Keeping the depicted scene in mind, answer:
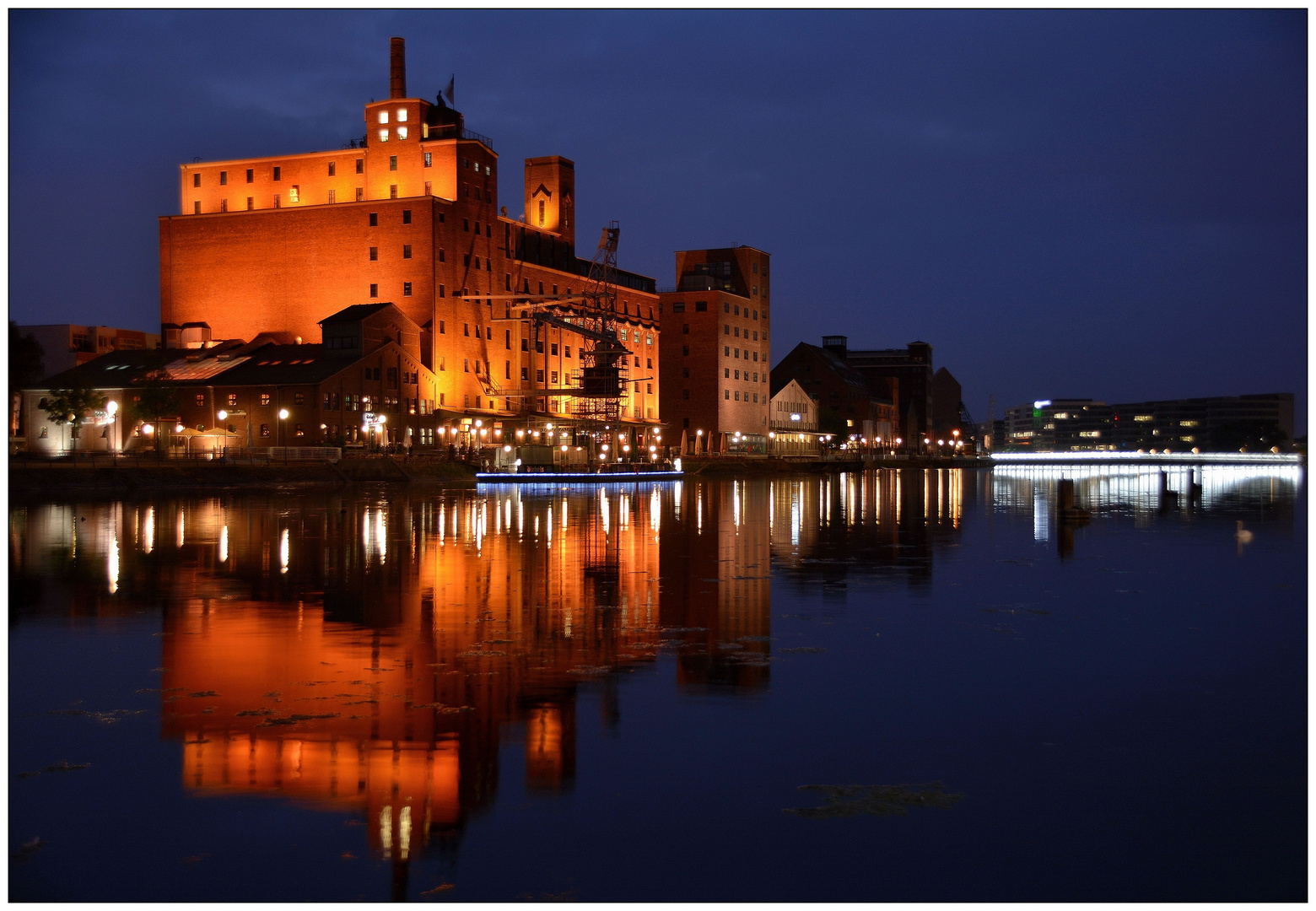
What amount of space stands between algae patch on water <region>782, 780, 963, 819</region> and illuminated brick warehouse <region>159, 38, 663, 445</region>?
74.3m

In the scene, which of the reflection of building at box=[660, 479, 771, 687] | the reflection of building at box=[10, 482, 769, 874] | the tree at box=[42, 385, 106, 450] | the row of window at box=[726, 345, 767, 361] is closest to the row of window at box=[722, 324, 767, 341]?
the row of window at box=[726, 345, 767, 361]

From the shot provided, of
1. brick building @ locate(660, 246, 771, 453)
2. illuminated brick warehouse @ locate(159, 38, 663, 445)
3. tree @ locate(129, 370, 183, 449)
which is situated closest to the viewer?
tree @ locate(129, 370, 183, 449)

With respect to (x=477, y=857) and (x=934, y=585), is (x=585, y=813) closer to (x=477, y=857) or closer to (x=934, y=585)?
(x=477, y=857)

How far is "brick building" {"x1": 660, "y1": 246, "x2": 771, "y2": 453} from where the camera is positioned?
117750mm

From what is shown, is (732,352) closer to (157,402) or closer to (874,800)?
(157,402)

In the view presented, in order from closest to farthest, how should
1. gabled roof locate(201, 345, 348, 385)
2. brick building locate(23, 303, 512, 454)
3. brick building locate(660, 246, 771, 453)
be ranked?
1. brick building locate(23, 303, 512, 454)
2. gabled roof locate(201, 345, 348, 385)
3. brick building locate(660, 246, 771, 453)

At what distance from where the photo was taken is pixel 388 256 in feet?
282

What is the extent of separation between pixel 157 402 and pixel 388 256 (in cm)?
2328

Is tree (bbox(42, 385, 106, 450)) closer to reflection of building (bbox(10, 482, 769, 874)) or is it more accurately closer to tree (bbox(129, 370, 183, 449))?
tree (bbox(129, 370, 183, 449))

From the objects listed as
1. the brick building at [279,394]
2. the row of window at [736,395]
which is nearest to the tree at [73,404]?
the brick building at [279,394]

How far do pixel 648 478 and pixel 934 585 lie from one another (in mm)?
63797

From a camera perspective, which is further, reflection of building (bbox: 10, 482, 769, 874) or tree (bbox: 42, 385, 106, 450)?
tree (bbox: 42, 385, 106, 450)

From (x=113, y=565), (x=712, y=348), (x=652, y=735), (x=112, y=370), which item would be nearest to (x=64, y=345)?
(x=112, y=370)

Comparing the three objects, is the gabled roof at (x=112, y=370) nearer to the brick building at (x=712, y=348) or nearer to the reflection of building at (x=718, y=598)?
the brick building at (x=712, y=348)
